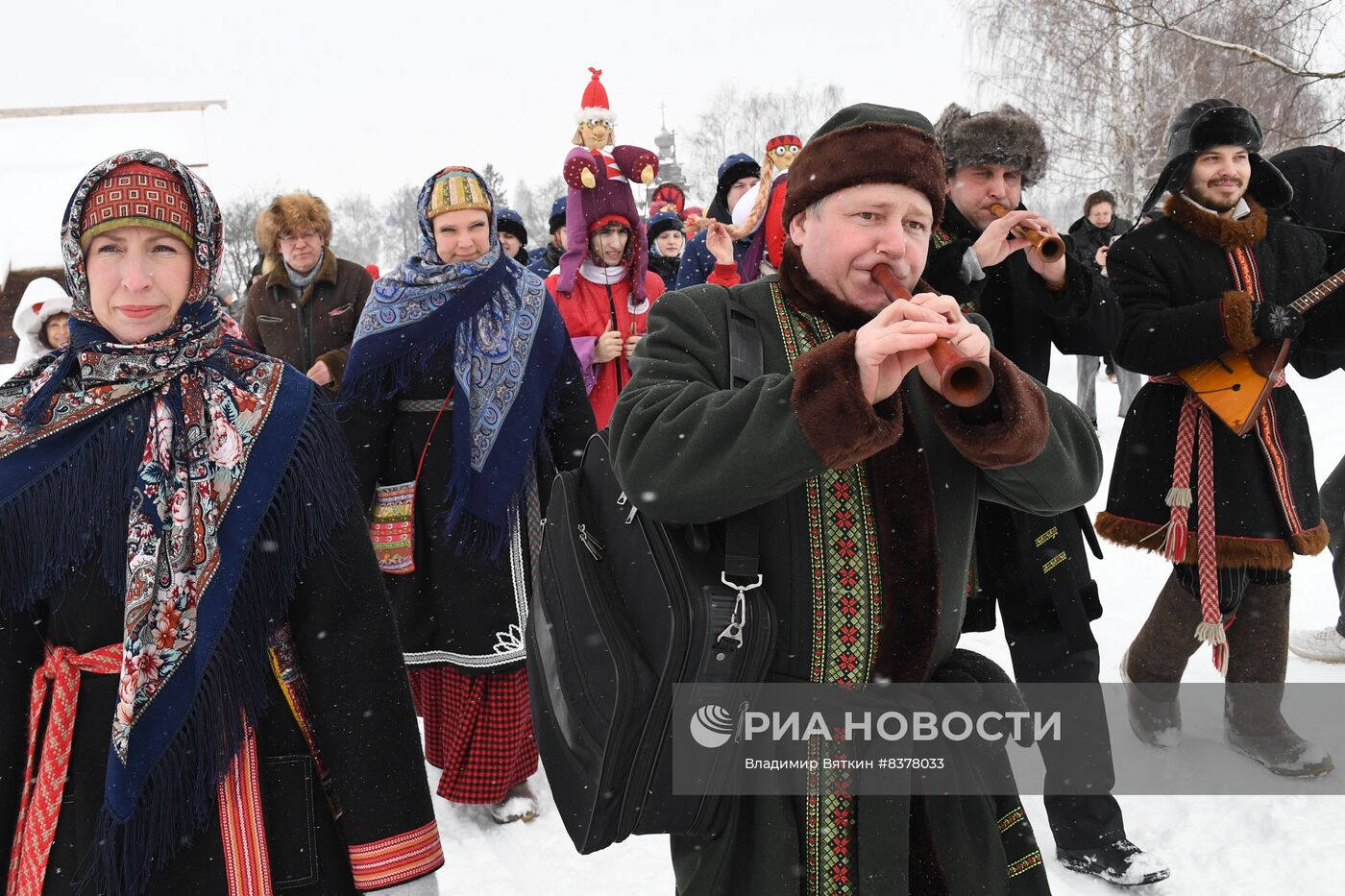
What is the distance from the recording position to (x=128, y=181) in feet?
5.57

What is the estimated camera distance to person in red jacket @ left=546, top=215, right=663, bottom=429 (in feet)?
16.1

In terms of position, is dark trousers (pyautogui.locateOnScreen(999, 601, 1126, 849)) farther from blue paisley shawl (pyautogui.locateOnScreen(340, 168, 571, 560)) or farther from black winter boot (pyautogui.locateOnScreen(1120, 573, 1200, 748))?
blue paisley shawl (pyautogui.locateOnScreen(340, 168, 571, 560))

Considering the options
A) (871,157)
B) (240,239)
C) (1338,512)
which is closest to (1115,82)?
(1338,512)

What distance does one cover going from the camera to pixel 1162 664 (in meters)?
3.44

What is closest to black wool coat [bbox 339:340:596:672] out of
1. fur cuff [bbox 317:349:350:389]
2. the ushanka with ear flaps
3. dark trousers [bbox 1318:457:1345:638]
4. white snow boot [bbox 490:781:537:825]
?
white snow boot [bbox 490:781:537:825]

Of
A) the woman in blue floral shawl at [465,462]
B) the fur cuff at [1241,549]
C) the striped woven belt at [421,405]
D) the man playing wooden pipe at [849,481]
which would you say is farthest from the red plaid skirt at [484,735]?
the fur cuff at [1241,549]

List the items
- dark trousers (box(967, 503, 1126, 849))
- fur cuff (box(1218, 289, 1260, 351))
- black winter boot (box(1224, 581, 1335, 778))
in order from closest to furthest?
dark trousers (box(967, 503, 1126, 849))
fur cuff (box(1218, 289, 1260, 351))
black winter boot (box(1224, 581, 1335, 778))

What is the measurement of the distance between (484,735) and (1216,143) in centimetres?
301

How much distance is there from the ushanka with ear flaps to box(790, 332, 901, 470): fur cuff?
234 cm

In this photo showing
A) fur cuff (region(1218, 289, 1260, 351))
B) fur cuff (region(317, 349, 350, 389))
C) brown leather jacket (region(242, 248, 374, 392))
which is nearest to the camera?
fur cuff (region(1218, 289, 1260, 351))

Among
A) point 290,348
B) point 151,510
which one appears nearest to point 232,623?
point 151,510

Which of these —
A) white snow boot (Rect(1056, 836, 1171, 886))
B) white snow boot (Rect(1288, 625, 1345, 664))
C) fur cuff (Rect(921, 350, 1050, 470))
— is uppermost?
fur cuff (Rect(921, 350, 1050, 470))

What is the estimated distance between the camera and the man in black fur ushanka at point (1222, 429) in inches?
123

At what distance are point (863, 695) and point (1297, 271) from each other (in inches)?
99.4
